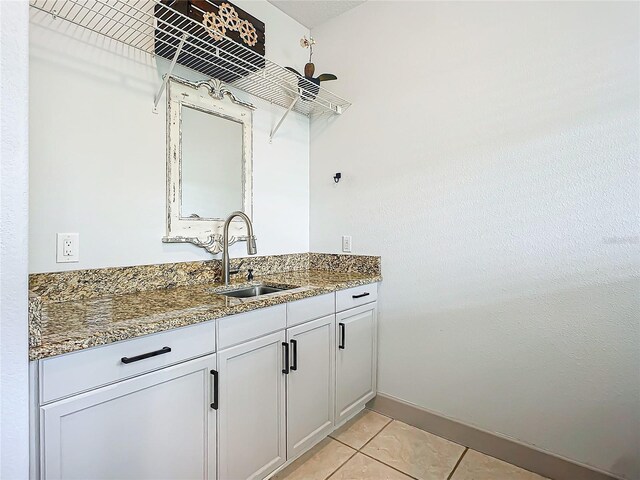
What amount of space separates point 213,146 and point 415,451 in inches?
77.3

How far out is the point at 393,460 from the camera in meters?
1.74

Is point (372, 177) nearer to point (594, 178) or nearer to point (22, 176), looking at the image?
point (594, 178)

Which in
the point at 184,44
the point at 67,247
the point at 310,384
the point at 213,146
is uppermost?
the point at 184,44

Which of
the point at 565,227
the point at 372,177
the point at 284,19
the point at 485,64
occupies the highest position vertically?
the point at 284,19

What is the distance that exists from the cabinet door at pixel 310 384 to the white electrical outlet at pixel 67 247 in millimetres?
944

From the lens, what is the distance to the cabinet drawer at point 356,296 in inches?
73.9

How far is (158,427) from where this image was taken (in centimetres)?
113

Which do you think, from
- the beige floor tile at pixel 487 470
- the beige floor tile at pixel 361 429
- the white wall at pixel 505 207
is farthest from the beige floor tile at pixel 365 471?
the white wall at pixel 505 207

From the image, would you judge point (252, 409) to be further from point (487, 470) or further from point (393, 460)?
point (487, 470)

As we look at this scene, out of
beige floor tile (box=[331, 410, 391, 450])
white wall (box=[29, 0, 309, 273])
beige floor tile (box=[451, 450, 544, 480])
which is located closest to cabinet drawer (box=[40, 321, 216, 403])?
white wall (box=[29, 0, 309, 273])

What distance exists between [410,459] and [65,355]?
1621mm

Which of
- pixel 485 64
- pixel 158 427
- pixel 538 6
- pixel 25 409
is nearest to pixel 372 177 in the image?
pixel 485 64

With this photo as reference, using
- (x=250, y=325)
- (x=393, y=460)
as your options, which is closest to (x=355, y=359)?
(x=393, y=460)

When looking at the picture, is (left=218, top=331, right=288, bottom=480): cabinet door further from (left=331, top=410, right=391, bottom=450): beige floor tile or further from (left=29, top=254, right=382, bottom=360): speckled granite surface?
(left=331, top=410, right=391, bottom=450): beige floor tile
